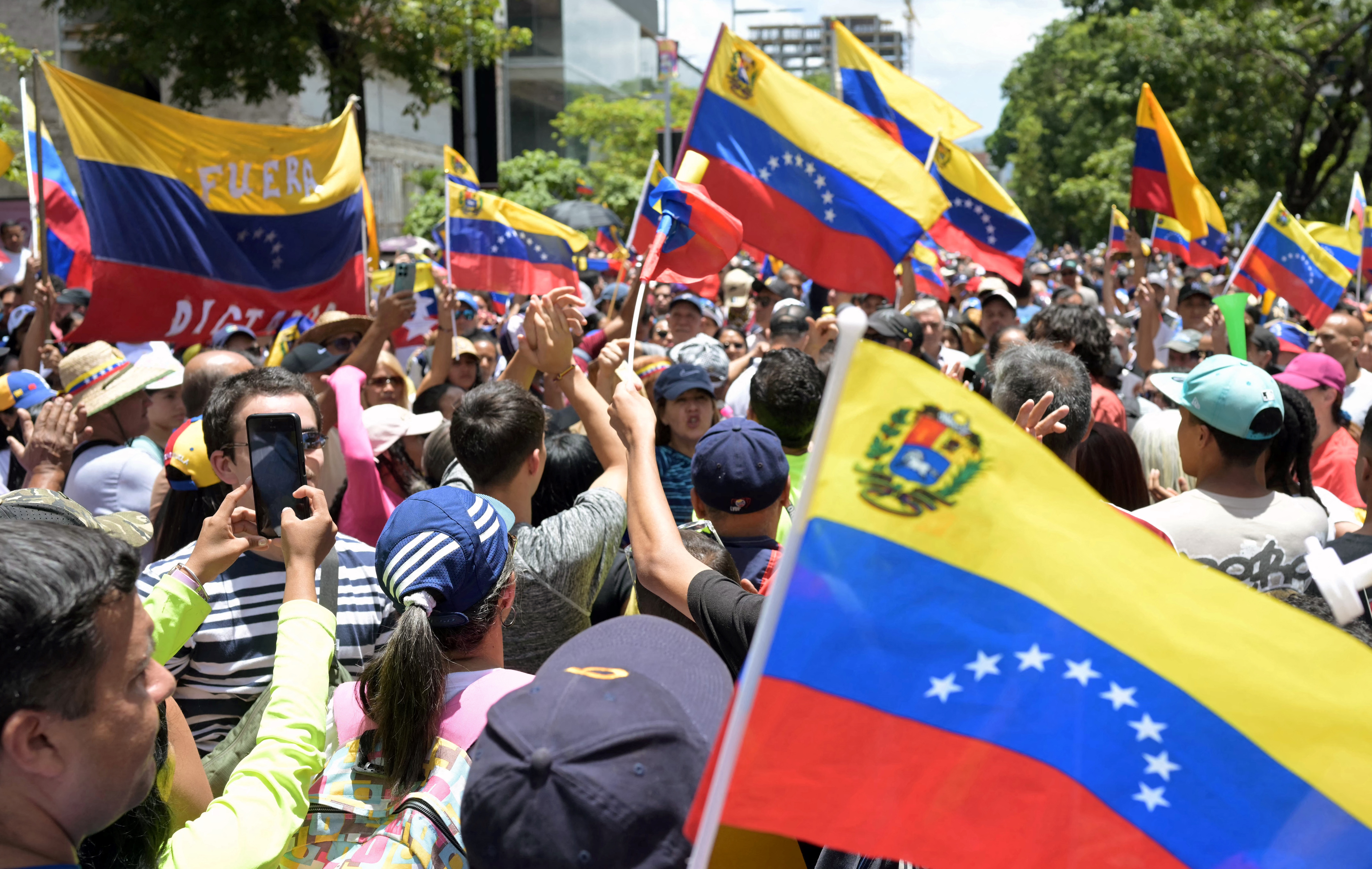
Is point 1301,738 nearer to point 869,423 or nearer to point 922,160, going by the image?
point 869,423

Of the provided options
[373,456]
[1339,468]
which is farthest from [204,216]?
[1339,468]

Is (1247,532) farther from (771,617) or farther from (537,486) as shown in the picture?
(771,617)

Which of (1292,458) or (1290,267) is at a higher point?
(1292,458)

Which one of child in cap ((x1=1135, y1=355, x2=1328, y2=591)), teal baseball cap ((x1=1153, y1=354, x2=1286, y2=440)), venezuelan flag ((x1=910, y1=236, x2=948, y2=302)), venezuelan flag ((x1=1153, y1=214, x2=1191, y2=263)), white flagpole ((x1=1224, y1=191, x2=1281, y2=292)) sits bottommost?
venezuelan flag ((x1=910, y1=236, x2=948, y2=302))

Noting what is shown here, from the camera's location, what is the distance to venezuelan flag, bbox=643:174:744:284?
15.9ft

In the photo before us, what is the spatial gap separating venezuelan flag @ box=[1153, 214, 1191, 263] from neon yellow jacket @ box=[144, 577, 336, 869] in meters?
9.23

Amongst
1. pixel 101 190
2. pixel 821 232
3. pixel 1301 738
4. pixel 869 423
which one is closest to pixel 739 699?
pixel 869 423

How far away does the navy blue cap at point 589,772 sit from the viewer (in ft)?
4.51

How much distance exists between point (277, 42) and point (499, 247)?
9.63 meters

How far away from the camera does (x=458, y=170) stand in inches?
396

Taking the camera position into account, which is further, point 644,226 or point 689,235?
point 644,226

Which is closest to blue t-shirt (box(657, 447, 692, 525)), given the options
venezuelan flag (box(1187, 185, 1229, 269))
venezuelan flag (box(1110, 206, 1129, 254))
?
venezuelan flag (box(1187, 185, 1229, 269))

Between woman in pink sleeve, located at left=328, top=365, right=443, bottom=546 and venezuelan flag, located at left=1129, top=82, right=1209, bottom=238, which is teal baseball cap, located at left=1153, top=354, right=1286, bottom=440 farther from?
venezuelan flag, located at left=1129, top=82, right=1209, bottom=238

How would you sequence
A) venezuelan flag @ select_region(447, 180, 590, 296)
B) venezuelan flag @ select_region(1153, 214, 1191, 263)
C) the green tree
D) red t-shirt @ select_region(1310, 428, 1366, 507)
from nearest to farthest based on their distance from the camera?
red t-shirt @ select_region(1310, 428, 1366, 507)
venezuelan flag @ select_region(447, 180, 590, 296)
venezuelan flag @ select_region(1153, 214, 1191, 263)
the green tree
